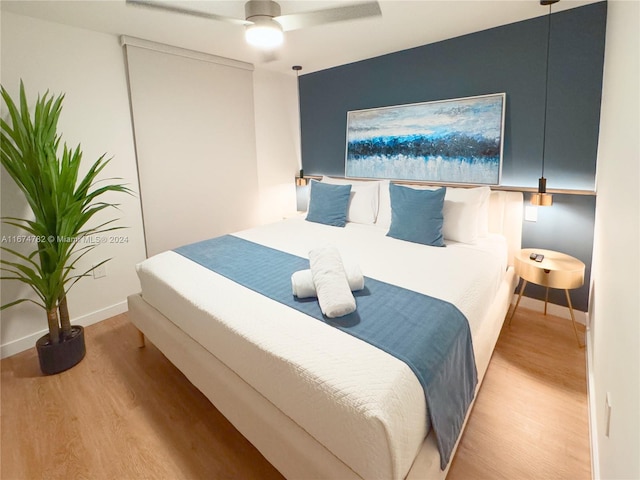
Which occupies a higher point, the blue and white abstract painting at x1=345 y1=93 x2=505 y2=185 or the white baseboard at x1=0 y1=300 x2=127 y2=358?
the blue and white abstract painting at x1=345 y1=93 x2=505 y2=185

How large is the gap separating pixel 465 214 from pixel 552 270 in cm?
68

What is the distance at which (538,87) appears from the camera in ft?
8.41

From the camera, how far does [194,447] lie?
1.65m

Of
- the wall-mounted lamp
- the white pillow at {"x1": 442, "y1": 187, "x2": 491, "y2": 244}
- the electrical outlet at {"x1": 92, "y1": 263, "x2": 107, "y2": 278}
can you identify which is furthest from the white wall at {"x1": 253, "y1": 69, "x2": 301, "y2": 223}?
the white pillow at {"x1": 442, "y1": 187, "x2": 491, "y2": 244}

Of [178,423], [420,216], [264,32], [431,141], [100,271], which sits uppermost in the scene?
[264,32]

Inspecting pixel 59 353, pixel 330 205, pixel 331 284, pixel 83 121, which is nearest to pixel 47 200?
pixel 83 121

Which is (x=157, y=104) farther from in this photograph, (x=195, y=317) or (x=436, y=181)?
(x=436, y=181)

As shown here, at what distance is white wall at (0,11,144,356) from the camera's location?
231 cm

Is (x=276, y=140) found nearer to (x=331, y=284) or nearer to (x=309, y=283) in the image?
(x=309, y=283)

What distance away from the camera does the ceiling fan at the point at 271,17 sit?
176 cm

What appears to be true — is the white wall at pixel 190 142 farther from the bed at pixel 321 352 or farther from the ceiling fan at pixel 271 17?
the ceiling fan at pixel 271 17

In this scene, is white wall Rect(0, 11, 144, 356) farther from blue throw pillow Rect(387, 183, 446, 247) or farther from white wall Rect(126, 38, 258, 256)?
blue throw pillow Rect(387, 183, 446, 247)

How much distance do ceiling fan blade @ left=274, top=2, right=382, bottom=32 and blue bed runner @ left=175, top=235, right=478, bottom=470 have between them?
144cm

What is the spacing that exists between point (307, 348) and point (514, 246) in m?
2.23
